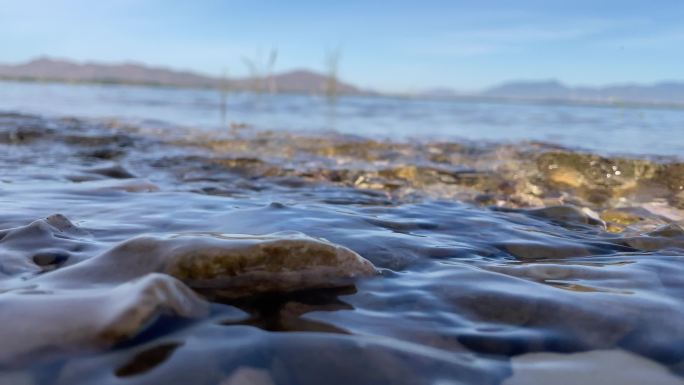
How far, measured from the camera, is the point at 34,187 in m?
3.30

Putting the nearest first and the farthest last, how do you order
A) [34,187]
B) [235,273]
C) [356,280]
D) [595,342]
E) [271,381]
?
[271,381] → [595,342] → [235,273] → [356,280] → [34,187]

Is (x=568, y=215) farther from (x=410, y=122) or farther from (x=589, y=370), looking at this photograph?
(x=410, y=122)

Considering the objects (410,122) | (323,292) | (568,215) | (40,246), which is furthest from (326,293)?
(410,122)

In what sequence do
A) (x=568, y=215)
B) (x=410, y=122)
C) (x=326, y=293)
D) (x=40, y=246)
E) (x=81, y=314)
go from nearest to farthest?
(x=81, y=314)
(x=326, y=293)
(x=40, y=246)
(x=568, y=215)
(x=410, y=122)

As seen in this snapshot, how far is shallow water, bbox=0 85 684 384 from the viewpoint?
1133 mm

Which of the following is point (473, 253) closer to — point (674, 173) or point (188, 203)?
point (188, 203)

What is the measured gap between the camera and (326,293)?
5.07ft

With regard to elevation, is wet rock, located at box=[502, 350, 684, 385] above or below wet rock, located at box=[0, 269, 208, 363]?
below

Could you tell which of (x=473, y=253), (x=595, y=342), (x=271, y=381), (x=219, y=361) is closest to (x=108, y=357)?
(x=219, y=361)

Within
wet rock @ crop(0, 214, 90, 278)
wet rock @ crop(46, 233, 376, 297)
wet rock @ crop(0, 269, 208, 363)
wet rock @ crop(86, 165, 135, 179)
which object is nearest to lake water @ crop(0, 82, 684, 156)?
wet rock @ crop(86, 165, 135, 179)

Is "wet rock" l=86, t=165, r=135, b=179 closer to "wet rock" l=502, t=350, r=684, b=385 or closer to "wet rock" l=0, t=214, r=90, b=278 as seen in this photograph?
"wet rock" l=0, t=214, r=90, b=278

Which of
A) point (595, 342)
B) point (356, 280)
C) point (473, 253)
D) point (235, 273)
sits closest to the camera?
point (595, 342)

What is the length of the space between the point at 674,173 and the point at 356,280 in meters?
4.06

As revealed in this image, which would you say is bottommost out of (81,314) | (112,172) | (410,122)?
(112,172)
